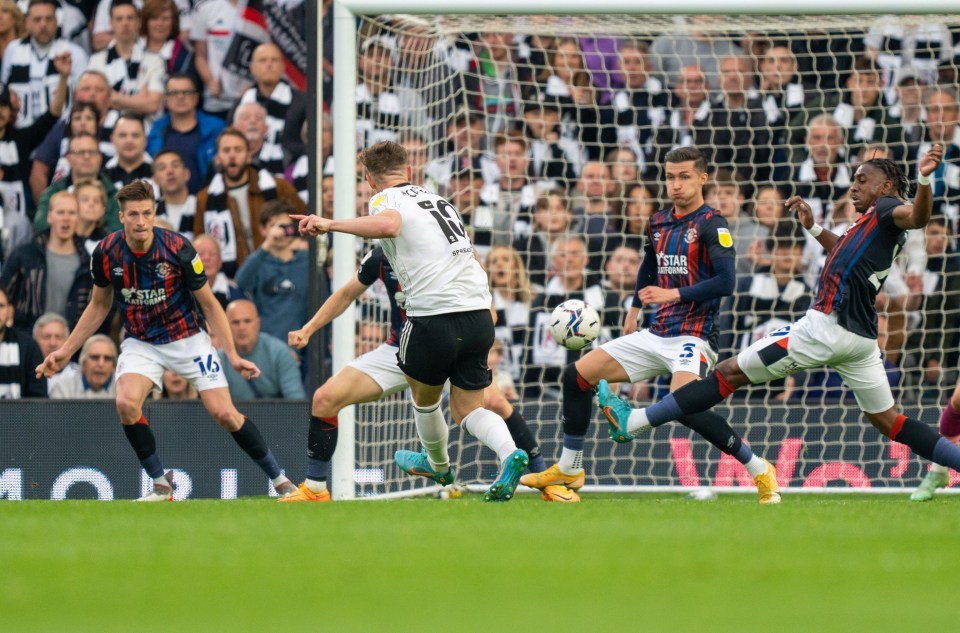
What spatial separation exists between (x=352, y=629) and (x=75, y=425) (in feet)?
26.5

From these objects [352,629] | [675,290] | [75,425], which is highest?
[675,290]

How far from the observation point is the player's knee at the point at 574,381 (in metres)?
8.60

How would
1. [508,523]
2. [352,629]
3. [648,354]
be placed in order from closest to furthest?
[352,629]
[508,523]
[648,354]

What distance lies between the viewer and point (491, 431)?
7.39m

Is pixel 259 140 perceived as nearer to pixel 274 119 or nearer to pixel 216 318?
pixel 274 119

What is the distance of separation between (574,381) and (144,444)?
2.76 meters

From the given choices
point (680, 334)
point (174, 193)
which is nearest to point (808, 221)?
point (680, 334)

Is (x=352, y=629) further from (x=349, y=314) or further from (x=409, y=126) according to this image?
(x=409, y=126)

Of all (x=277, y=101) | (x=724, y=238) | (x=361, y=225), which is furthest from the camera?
(x=277, y=101)

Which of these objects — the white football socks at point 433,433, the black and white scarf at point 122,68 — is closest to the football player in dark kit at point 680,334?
the white football socks at point 433,433

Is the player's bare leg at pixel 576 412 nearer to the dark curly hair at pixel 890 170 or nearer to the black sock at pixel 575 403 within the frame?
the black sock at pixel 575 403

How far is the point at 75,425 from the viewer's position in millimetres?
10961

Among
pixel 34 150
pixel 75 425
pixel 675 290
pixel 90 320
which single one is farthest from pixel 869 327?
pixel 34 150

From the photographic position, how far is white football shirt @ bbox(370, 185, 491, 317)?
287 inches
